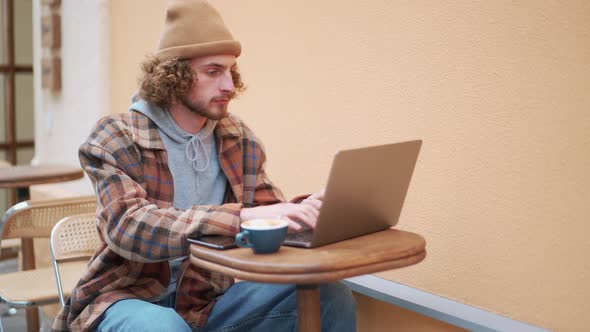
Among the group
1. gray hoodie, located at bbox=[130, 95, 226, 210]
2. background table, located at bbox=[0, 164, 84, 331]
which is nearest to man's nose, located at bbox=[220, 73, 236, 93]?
gray hoodie, located at bbox=[130, 95, 226, 210]

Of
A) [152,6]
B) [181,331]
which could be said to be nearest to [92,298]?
[181,331]

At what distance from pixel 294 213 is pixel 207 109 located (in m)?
0.60

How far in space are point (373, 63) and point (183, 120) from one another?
69cm

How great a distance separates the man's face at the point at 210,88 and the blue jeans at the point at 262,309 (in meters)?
0.55

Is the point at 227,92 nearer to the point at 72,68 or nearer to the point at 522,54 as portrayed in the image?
the point at 522,54

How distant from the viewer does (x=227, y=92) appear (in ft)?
7.61

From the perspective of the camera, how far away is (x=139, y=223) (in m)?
2.01

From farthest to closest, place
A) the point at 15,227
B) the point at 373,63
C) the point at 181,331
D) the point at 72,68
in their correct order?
the point at 72,68 → the point at 15,227 → the point at 373,63 → the point at 181,331

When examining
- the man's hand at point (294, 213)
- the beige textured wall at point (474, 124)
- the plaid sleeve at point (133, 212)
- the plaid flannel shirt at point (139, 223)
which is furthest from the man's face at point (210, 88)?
the beige textured wall at point (474, 124)

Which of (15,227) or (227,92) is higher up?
(227,92)

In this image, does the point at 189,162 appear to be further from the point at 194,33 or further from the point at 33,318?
the point at 33,318

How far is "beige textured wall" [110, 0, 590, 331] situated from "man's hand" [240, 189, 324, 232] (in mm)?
571

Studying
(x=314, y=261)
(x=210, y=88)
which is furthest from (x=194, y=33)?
(x=314, y=261)

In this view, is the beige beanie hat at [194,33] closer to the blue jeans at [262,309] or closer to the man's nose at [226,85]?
the man's nose at [226,85]
